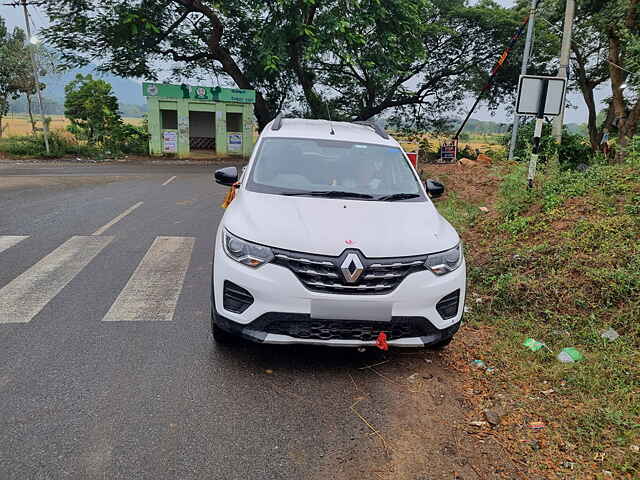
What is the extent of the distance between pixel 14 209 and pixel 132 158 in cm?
1438

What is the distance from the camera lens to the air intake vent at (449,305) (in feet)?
11.8

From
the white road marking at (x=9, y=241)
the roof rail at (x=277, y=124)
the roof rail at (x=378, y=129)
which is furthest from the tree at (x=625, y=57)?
the white road marking at (x=9, y=241)

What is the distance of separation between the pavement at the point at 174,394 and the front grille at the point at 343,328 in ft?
1.39

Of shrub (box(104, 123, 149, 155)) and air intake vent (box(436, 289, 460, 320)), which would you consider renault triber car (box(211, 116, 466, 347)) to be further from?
shrub (box(104, 123, 149, 155))

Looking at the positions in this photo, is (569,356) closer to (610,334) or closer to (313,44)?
(610,334)

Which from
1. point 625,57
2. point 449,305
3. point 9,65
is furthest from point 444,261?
point 9,65

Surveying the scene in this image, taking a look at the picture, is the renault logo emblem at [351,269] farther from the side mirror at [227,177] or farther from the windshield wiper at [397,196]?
the side mirror at [227,177]

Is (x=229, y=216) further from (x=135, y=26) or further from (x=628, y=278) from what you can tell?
(x=135, y=26)

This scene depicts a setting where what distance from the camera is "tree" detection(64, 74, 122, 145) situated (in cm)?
2434

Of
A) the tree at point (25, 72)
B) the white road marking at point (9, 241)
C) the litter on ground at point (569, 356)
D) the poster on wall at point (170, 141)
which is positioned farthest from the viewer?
the tree at point (25, 72)

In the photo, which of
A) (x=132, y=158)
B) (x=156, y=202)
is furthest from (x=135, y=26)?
(x=156, y=202)

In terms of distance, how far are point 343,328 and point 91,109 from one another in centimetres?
2518

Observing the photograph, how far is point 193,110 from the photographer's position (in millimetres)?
23281

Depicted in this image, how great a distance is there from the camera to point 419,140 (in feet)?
96.7
